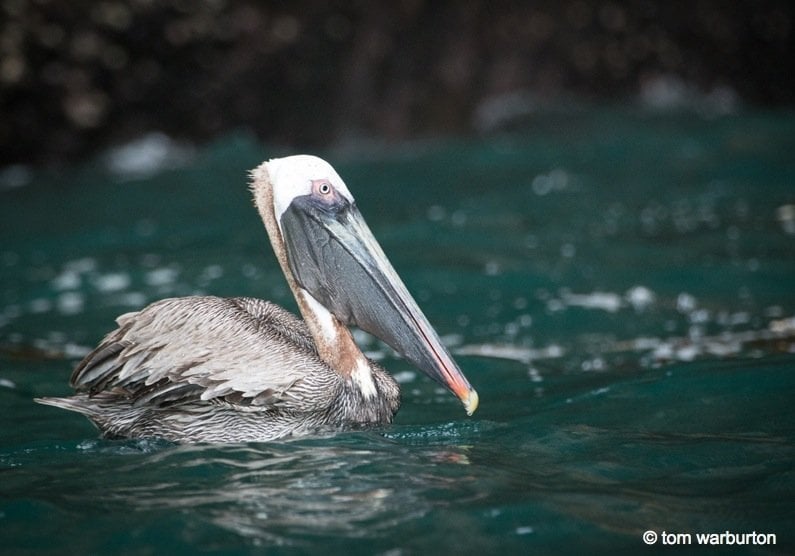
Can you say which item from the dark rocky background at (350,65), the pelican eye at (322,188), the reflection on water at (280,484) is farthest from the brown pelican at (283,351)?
the dark rocky background at (350,65)

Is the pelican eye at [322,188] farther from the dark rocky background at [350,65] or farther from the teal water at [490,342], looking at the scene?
the dark rocky background at [350,65]

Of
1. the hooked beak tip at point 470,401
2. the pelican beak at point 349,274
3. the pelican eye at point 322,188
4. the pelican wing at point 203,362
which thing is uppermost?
the pelican eye at point 322,188

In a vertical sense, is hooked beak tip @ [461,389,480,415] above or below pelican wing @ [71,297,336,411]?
below

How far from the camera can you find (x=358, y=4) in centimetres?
1095

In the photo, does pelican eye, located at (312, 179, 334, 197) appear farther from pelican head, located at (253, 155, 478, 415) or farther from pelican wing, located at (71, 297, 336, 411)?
pelican wing, located at (71, 297, 336, 411)

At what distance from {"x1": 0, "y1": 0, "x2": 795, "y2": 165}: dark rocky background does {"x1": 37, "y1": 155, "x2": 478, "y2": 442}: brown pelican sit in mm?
6635

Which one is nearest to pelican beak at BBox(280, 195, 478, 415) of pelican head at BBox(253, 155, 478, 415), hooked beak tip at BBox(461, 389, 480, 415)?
pelican head at BBox(253, 155, 478, 415)

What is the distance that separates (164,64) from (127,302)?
4.73 metres

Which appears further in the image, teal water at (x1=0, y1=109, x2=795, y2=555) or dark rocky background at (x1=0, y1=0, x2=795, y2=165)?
dark rocky background at (x1=0, y1=0, x2=795, y2=165)

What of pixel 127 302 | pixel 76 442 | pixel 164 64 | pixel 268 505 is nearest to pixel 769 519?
pixel 268 505

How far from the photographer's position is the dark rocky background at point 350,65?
398 inches

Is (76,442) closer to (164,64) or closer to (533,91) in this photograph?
(164,64)

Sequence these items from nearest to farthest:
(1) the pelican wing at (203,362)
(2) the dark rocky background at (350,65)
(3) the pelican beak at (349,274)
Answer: (1) the pelican wing at (203,362) < (3) the pelican beak at (349,274) < (2) the dark rocky background at (350,65)

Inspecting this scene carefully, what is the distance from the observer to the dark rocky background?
33.2ft
